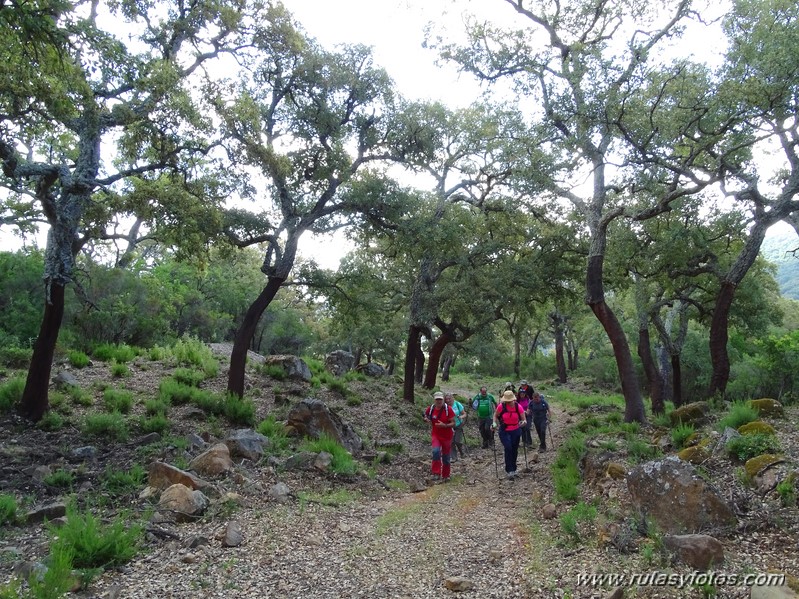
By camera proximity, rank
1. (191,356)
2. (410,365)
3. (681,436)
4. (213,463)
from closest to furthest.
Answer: (213,463) → (681,436) → (191,356) → (410,365)

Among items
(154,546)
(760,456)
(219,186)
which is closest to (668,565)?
(760,456)

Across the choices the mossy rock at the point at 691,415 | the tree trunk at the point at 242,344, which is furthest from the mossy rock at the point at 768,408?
the tree trunk at the point at 242,344

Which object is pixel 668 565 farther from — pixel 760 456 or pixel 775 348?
pixel 775 348

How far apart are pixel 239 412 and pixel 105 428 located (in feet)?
8.83

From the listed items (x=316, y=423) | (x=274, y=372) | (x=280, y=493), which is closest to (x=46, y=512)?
(x=280, y=493)

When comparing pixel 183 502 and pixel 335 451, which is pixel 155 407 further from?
pixel 183 502

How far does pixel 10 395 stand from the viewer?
9.48 m

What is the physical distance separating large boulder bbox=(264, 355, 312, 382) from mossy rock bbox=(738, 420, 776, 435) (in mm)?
12320

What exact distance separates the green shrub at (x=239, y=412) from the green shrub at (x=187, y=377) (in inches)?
99.4

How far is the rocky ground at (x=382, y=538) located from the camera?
454 centimetres

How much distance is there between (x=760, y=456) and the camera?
6.15 m

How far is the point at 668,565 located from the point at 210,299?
29.2 metres

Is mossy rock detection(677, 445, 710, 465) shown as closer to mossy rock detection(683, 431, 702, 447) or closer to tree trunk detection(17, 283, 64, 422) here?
mossy rock detection(683, 431, 702, 447)

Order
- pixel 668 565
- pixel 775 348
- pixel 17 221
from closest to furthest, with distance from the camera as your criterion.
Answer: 1. pixel 668 565
2. pixel 17 221
3. pixel 775 348
